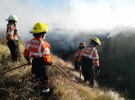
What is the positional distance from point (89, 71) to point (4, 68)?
304cm

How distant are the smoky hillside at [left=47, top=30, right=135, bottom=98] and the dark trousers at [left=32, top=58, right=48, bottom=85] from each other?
31.1 feet

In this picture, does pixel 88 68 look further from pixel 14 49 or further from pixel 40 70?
pixel 40 70

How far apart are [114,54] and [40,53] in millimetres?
24247

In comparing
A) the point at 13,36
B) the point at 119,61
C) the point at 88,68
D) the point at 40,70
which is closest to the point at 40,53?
the point at 40,70

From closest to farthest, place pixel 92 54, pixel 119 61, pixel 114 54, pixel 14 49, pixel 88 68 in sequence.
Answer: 1. pixel 14 49
2. pixel 92 54
3. pixel 88 68
4. pixel 119 61
5. pixel 114 54

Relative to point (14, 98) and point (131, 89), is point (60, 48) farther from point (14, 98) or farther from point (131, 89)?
point (14, 98)

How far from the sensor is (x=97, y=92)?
10.1 metres

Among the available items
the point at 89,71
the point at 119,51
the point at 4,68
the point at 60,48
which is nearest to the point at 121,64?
the point at 119,51

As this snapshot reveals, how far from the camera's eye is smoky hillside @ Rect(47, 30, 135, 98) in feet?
67.9

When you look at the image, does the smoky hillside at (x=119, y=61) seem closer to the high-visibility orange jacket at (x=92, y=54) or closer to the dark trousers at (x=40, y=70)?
the high-visibility orange jacket at (x=92, y=54)

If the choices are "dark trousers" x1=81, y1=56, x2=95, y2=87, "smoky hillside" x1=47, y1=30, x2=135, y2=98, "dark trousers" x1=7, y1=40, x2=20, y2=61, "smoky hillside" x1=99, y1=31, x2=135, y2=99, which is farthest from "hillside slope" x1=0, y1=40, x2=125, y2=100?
"smoky hillside" x1=99, y1=31, x2=135, y2=99

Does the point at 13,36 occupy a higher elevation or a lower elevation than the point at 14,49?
higher

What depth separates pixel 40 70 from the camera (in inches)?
329

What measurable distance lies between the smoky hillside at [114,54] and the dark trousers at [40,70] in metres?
9.47
